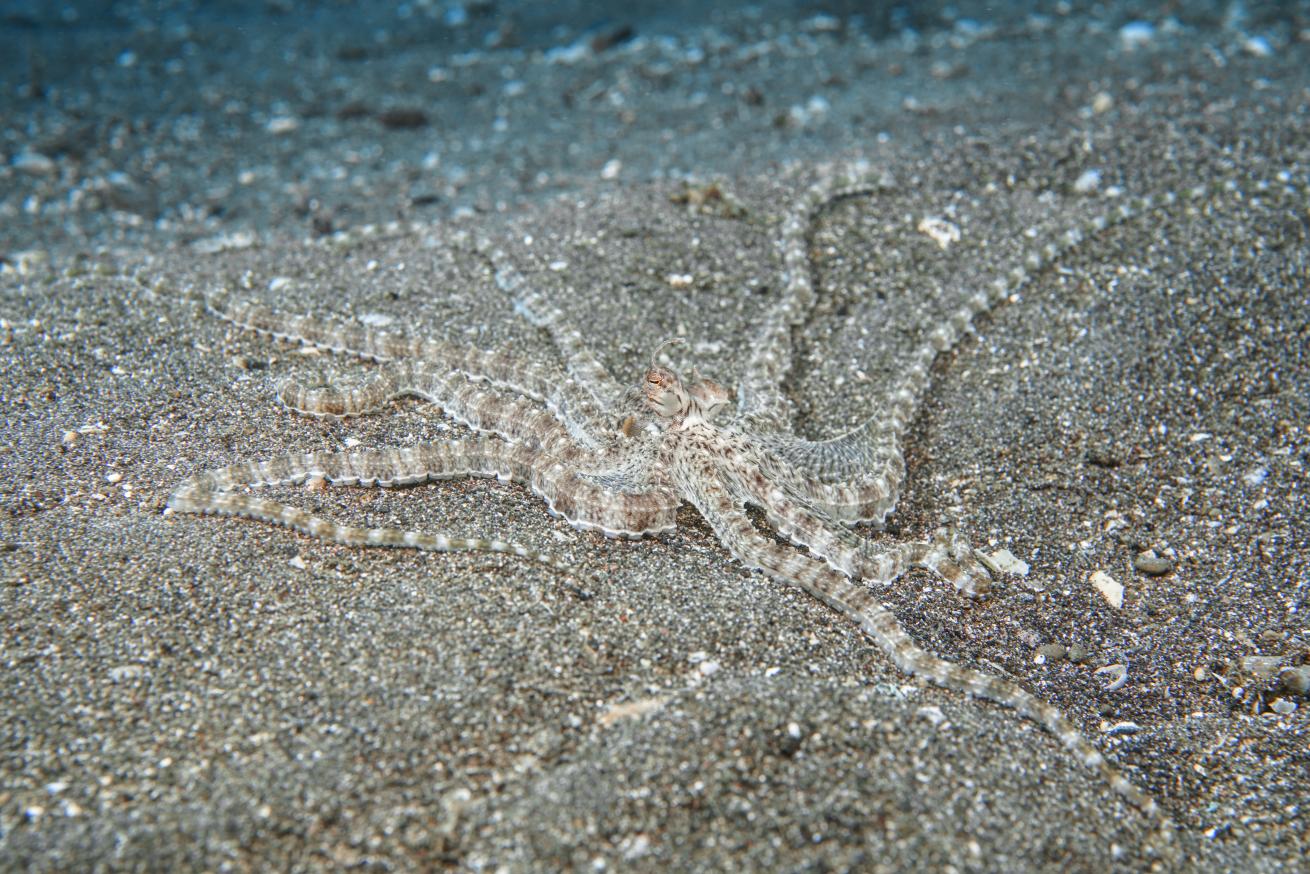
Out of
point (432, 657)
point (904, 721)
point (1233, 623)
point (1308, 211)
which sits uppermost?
point (1308, 211)

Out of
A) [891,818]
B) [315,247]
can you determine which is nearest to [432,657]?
[891,818]

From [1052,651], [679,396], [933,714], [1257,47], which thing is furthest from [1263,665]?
[1257,47]

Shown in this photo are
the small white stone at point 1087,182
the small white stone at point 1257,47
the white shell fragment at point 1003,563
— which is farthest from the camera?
the small white stone at point 1257,47

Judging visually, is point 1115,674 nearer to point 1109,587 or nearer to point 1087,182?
point 1109,587

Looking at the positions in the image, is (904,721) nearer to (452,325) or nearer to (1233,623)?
(1233,623)

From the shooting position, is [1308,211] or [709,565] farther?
[1308,211]

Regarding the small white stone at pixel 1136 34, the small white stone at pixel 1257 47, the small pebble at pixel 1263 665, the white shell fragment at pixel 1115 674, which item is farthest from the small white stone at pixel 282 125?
the small pebble at pixel 1263 665

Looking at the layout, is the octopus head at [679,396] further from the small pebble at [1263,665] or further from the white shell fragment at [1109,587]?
the small pebble at [1263,665]
